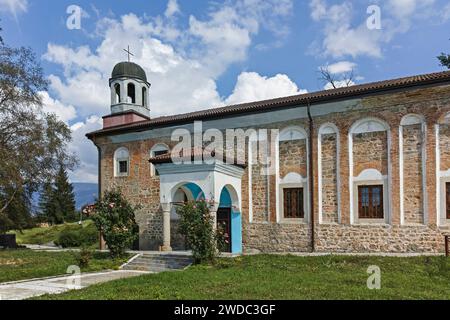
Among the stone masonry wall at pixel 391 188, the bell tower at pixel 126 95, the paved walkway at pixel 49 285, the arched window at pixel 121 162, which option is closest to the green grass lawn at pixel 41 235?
the bell tower at pixel 126 95

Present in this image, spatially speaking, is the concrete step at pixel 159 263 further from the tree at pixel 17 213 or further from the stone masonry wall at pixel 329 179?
the tree at pixel 17 213

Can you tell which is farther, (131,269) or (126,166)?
(126,166)

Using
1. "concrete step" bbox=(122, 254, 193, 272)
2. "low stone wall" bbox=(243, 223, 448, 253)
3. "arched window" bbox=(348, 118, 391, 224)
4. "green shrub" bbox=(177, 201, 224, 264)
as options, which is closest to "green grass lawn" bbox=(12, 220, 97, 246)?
"concrete step" bbox=(122, 254, 193, 272)

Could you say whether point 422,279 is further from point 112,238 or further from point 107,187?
point 107,187

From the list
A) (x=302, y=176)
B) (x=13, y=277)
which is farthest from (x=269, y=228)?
(x=13, y=277)

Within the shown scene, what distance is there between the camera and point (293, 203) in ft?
48.4

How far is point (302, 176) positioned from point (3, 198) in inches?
730

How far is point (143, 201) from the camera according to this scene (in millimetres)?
18031

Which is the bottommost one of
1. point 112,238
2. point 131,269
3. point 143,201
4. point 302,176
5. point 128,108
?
point 131,269

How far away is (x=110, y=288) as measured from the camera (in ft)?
27.8

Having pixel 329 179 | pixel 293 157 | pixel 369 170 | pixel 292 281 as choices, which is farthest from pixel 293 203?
pixel 292 281

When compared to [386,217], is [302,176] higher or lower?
higher
